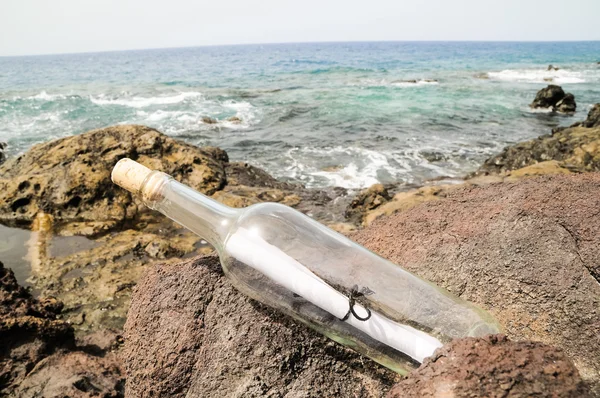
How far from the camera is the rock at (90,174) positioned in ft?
18.4

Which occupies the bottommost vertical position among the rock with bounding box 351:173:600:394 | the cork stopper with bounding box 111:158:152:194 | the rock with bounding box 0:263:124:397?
the rock with bounding box 0:263:124:397

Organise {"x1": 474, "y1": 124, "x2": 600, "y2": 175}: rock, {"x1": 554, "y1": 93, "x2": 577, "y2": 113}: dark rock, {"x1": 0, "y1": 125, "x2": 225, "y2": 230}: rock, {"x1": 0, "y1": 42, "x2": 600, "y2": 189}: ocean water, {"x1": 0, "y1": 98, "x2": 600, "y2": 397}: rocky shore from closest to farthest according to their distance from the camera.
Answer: {"x1": 0, "y1": 98, "x2": 600, "y2": 397}: rocky shore
{"x1": 0, "y1": 125, "x2": 225, "y2": 230}: rock
{"x1": 474, "y1": 124, "x2": 600, "y2": 175}: rock
{"x1": 0, "y1": 42, "x2": 600, "y2": 189}: ocean water
{"x1": 554, "y1": 93, "x2": 577, "y2": 113}: dark rock

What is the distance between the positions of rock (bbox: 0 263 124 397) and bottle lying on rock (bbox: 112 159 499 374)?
56.6 inches

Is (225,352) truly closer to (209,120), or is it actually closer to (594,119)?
(594,119)

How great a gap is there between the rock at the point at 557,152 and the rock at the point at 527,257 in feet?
22.6

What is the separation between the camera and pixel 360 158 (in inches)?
425

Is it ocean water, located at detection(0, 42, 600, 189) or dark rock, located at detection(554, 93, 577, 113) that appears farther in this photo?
dark rock, located at detection(554, 93, 577, 113)

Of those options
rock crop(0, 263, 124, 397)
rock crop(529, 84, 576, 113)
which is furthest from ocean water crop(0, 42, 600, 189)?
rock crop(0, 263, 124, 397)

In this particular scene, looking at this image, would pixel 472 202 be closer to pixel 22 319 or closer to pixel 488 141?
pixel 22 319

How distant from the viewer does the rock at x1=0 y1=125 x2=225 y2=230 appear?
18.4ft

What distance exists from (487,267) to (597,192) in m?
0.71

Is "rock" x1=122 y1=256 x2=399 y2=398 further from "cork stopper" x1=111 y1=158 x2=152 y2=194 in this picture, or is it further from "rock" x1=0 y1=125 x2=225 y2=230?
"rock" x1=0 y1=125 x2=225 y2=230

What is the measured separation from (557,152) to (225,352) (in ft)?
32.1

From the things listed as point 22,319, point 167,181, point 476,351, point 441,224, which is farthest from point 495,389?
point 22,319
